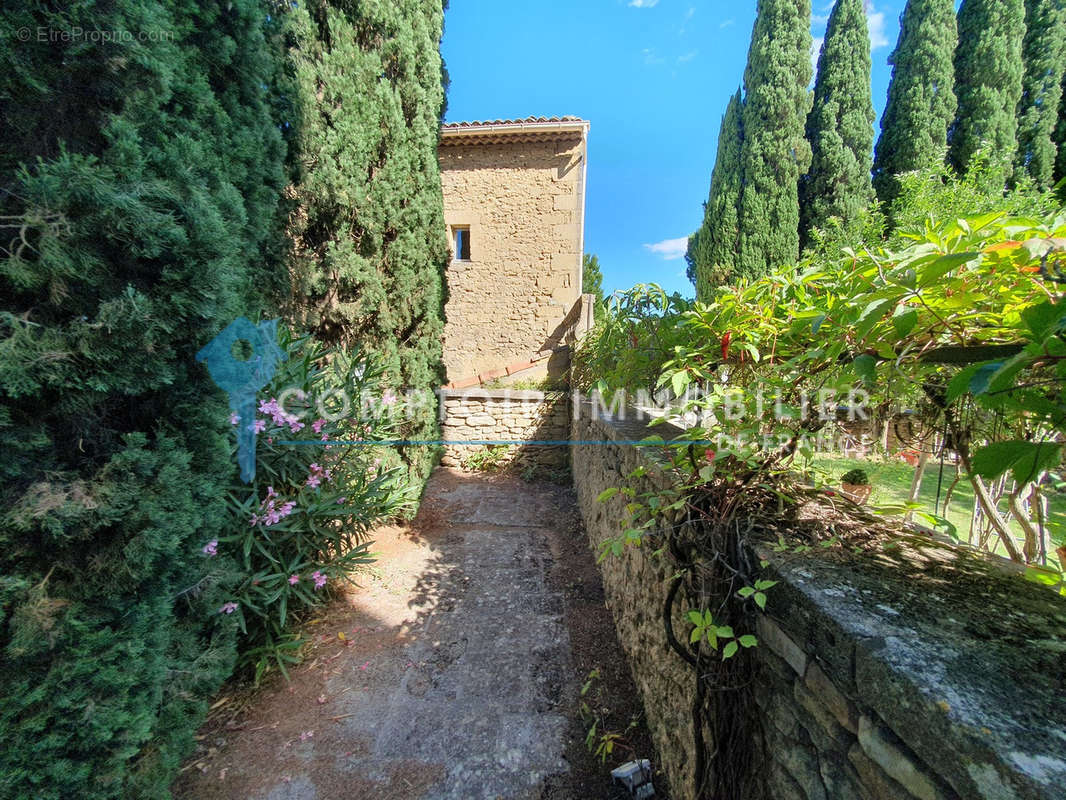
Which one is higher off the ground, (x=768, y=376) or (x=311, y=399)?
(x=768, y=376)

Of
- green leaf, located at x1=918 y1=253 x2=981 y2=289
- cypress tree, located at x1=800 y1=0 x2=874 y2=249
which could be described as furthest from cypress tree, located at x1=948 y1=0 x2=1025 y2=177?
green leaf, located at x1=918 y1=253 x2=981 y2=289

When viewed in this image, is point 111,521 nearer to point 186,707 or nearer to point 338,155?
point 186,707

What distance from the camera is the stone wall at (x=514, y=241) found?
8141mm

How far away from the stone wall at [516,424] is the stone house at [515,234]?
1146 millimetres

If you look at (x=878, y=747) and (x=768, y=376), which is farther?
(x=768, y=376)

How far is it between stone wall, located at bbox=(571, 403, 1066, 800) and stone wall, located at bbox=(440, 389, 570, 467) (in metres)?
5.54

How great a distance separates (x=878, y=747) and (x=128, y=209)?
250 centimetres

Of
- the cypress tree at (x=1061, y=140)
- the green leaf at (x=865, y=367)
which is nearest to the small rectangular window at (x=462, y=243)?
the green leaf at (x=865, y=367)

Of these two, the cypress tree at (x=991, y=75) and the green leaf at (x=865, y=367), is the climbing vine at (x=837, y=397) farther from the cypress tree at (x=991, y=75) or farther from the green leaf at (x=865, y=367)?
the cypress tree at (x=991, y=75)

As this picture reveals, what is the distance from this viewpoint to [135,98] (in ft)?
5.27

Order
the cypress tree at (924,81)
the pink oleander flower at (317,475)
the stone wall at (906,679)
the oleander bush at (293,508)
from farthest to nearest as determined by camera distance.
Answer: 1. the cypress tree at (924,81)
2. the pink oleander flower at (317,475)
3. the oleander bush at (293,508)
4. the stone wall at (906,679)

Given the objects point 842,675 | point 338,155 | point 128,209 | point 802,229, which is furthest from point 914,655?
point 802,229

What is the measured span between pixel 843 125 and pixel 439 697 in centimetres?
1419

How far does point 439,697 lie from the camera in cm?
239
